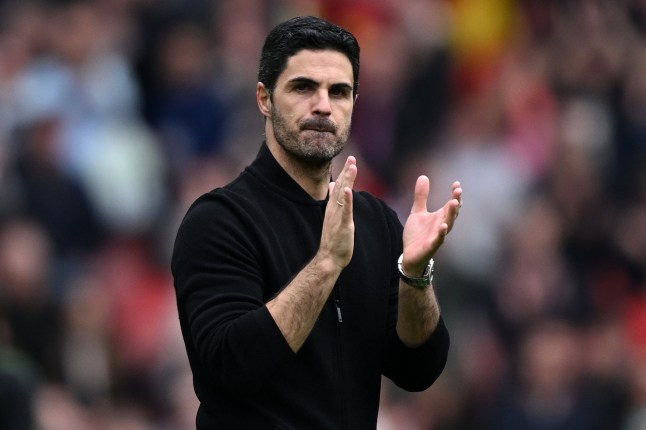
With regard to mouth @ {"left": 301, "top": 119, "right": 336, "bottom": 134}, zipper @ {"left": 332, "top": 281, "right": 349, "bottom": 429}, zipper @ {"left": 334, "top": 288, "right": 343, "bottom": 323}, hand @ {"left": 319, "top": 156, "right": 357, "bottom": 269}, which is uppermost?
mouth @ {"left": 301, "top": 119, "right": 336, "bottom": 134}

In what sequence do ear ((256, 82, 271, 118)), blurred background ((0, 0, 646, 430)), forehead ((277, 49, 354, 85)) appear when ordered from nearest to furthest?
forehead ((277, 49, 354, 85)) < ear ((256, 82, 271, 118)) < blurred background ((0, 0, 646, 430))

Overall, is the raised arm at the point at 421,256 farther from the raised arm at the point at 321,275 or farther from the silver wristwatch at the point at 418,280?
the raised arm at the point at 321,275

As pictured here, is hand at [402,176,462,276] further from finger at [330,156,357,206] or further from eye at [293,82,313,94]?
eye at [293,82,313,94]

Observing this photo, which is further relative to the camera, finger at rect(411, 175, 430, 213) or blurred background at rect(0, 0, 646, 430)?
blurred background at rect(0, 0, 646, 430)

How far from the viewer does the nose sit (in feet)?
13.6

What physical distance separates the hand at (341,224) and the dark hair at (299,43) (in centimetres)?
41

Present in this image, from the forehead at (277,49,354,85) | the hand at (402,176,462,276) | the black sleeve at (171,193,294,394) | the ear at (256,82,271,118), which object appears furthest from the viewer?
the ear at (256,82,271,118)

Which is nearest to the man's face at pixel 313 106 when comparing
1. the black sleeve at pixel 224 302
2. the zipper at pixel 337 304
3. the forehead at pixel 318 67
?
the forehead at pixel 318 67

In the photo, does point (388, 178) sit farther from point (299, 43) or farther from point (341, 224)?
point (341, 224)

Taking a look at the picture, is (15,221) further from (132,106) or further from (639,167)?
(639,167)

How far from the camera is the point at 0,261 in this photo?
823cm

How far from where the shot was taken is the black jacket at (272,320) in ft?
12.9

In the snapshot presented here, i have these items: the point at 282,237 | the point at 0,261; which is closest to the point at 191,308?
the point at 282,237

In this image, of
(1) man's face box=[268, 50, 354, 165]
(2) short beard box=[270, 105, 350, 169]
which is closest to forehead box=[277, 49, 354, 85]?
(1) man's face box=[268, 50, 354, 165]
